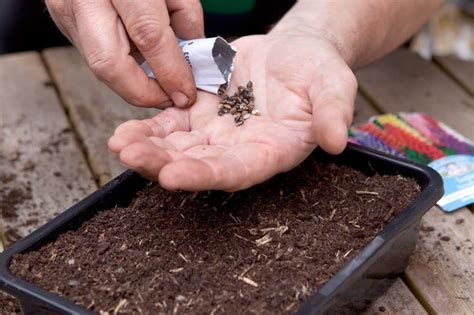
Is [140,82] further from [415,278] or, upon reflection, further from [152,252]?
[415,278]

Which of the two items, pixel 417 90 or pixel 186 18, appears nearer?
pixel 186 18

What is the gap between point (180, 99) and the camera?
1138 mm

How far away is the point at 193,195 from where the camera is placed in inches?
42.5

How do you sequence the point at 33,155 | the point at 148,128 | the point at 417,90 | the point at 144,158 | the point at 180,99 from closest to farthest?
the point at 144,158 < the point at 148,128 < the point at 180,99 < the point at 33,155 < the point at 417,90

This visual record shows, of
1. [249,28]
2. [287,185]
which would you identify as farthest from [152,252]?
[249,28]

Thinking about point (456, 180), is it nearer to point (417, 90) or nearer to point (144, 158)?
point (417, 90)

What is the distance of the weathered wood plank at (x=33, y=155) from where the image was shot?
128cm

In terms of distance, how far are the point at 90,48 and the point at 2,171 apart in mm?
391

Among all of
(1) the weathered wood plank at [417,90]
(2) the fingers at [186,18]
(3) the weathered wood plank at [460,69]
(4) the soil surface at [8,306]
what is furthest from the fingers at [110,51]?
(3) the weathered wood plank at [460,69]

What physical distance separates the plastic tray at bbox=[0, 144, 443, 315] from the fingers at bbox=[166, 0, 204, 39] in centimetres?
26

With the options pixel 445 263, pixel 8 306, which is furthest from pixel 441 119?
pixel 8 306

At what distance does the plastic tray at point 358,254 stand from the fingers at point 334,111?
13 centimetres

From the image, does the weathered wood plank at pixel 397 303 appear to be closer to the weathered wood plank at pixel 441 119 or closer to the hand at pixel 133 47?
the weathered wood plank at pixel 441 119

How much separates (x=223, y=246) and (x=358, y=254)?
18 cm
